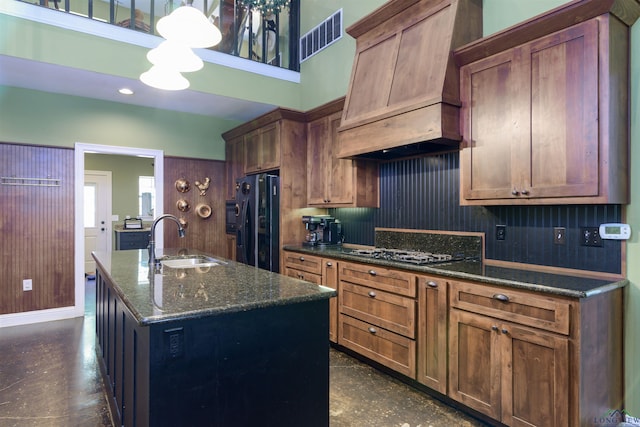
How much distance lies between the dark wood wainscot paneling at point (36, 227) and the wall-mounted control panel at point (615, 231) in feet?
17.1

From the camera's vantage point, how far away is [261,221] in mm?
4344

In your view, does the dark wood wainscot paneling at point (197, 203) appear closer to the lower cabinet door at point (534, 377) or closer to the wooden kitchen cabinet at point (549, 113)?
the wooden kitchen cabinet at point (549, 113)

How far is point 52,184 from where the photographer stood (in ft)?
14.4

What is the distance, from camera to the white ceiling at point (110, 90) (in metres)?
3.57

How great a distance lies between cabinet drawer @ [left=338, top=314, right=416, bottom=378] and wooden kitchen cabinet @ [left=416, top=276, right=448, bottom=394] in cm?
9

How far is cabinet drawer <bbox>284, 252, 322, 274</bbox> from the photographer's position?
362 centimetres

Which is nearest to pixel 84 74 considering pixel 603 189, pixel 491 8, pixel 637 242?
pixel 491 8

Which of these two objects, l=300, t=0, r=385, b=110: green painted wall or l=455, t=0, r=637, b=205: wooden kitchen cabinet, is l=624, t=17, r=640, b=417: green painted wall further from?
l=300, t=0, r=385, b=110: green painted wall

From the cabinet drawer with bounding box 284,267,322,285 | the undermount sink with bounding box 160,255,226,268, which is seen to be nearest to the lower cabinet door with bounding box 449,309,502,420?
the cabinet drawer with bounding box 284,267,322,285

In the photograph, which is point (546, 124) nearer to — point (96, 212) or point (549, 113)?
point (549, 113)

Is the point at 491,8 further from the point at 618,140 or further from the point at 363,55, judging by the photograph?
the point at 618,140

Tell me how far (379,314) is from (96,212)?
21.6ft

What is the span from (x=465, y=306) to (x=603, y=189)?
3.21 feet

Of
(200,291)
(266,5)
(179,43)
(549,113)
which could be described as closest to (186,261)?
(200,291)
